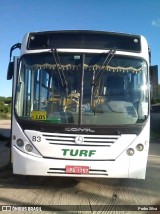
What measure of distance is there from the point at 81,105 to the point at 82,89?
1.03 feet

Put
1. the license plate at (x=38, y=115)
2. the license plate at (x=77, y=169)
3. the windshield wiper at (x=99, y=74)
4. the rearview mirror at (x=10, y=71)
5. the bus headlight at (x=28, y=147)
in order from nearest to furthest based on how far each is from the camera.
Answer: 1. the license plate at (x=77, y=169)
2. the bus headlight at (x=28, y=147)
3. the license plate at (x=38, y=115)
4. the windshield wiper at (x=99, y=74)
5. the rearview mirror at (x=10, y=71)

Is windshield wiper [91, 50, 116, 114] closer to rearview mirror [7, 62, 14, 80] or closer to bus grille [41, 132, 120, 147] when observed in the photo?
bus grille [41, 132, 120, 147]

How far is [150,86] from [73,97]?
161cm

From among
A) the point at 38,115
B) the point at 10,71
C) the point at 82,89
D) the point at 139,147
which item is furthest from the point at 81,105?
the point at 10,71

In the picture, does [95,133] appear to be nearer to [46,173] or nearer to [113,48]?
[46,173]

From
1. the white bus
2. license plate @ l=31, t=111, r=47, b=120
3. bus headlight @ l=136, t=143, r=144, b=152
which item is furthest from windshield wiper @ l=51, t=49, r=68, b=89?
bus headlight @ l=136, t=143, r=144, b=152

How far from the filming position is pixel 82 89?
21.0 ft

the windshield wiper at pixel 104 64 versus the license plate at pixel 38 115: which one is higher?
the windshield wiper at pixel 104 64

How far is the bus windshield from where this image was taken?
637 cm

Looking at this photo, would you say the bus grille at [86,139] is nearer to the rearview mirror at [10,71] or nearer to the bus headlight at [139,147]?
the bus headlight at [139,147]

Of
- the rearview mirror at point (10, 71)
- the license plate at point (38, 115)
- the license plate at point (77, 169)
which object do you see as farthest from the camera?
the rearview mirror at point (10, 71)

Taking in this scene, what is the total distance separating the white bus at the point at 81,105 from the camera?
6086 mm

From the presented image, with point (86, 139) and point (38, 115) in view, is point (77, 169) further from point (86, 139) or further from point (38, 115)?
point (38, 115)

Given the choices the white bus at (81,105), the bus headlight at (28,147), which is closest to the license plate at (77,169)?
the white bus at (81,105)
